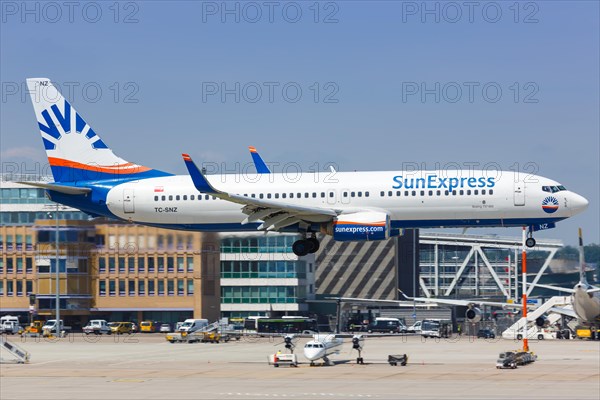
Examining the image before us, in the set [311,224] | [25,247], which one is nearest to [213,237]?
[311,224]

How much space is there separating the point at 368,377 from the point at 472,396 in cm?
1237

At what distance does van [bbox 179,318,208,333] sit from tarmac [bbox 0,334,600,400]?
3.12 metres

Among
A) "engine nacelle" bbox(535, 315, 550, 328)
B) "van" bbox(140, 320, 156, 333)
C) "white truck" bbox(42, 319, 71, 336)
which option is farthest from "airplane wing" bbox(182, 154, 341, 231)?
"engine nacelle" bbox(535, 315, 550, 328)

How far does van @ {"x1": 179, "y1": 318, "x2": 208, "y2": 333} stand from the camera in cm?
10454

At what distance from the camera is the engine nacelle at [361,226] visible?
69.4 meters

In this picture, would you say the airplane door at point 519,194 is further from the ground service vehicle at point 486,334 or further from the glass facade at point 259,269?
the glass facade at point 259,269

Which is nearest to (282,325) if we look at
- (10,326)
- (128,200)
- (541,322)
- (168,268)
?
Answer: (168,268)

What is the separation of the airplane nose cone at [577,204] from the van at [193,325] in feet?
147

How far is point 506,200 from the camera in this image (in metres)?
70.8

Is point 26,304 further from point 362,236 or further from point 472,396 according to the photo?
Result: point 472,396

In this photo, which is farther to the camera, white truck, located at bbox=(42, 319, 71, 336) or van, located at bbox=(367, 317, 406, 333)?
van, located at bbox=(367, 317, 406, 333)

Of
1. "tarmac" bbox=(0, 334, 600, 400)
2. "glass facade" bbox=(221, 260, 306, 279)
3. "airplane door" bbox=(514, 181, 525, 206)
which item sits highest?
"airplane door" bbox=(514, 181, 525, 206)

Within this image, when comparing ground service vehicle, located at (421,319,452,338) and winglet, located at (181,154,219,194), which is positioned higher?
winglet, located at (181,154,219,194)

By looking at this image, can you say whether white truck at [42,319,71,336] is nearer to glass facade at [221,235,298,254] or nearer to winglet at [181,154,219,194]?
glass facade at [221,235,298,254]
